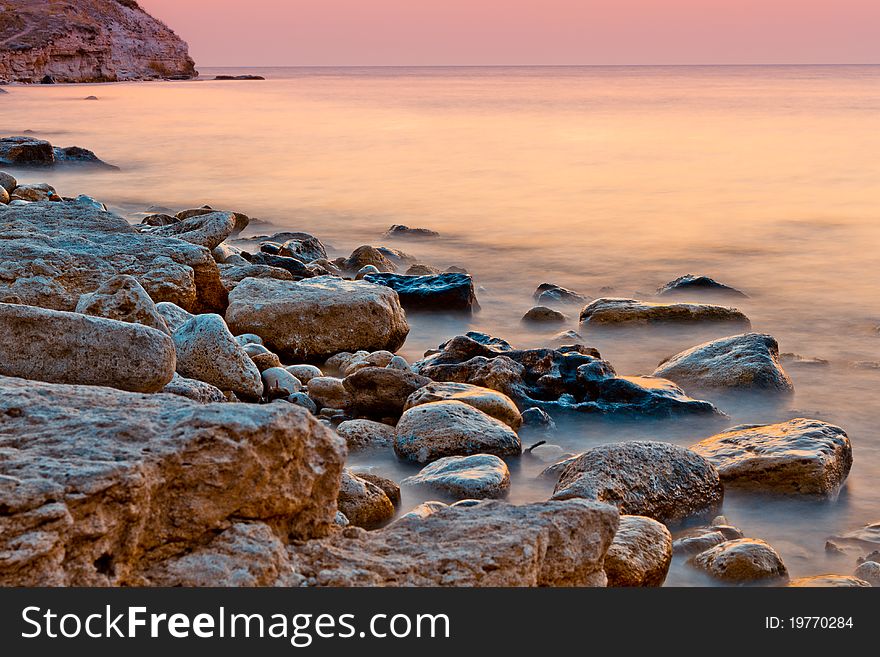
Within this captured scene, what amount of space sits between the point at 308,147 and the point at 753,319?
13.9 meters

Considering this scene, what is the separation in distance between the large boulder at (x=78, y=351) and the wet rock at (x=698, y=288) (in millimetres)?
5121

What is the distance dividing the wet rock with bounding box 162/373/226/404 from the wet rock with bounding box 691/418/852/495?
191cm

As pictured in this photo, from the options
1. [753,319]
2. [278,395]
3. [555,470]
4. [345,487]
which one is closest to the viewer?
[345,487]

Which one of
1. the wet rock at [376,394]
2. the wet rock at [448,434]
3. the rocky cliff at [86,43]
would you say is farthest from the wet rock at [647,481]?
the rocky cliff at [86,43]

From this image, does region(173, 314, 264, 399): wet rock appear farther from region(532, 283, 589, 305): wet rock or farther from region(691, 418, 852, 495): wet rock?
region(532, 283, 589, 305): wet rock

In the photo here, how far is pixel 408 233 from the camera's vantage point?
10.0 m

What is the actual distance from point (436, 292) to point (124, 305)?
9.22 ft

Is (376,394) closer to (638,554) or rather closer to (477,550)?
(638,554)

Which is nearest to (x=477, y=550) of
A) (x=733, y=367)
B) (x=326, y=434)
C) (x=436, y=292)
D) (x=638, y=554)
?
(x=326, y=434)

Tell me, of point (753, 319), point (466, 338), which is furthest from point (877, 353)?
point (466, 338)

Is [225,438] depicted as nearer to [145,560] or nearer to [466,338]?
[145,560]

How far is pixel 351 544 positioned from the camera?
201cm

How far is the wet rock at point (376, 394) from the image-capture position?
14.4ft

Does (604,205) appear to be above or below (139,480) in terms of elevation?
below
